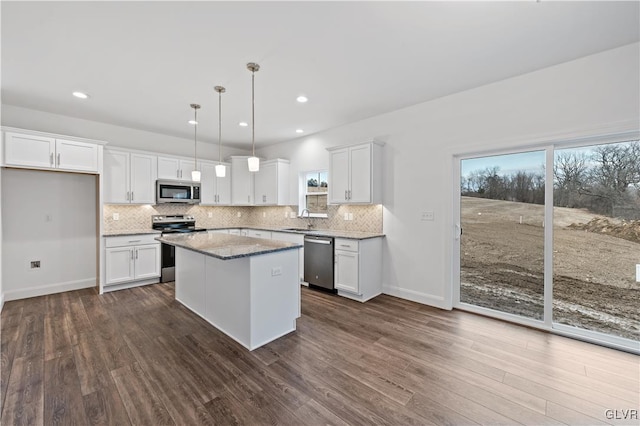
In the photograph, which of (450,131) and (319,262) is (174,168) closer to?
(319,262)

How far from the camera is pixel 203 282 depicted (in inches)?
129

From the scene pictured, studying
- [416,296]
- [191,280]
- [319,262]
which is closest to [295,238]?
[319,262]

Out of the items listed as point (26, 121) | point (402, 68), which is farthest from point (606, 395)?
point (26, 121)

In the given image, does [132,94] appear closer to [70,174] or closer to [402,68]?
[70,174]

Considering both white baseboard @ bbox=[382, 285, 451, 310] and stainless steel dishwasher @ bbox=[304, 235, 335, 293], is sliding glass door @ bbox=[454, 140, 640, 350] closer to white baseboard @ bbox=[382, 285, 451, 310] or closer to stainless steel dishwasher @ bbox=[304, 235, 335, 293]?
white baseboard @ bbox=[382, 285, 451, 310]

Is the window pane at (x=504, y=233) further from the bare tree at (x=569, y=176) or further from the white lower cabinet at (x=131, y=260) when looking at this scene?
the white lower cabinet at (x=131, y=260)

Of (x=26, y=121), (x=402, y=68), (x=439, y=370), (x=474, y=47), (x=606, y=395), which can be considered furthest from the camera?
(x=26, y=121)

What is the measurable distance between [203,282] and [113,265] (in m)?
2.10

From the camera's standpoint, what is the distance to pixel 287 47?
246 centimetres

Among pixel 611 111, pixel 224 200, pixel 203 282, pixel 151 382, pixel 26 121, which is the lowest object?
pixel 151 382

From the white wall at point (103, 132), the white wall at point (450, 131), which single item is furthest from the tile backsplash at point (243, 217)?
the white wall at point (103, 132)

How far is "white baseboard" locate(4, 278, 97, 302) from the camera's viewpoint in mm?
3869

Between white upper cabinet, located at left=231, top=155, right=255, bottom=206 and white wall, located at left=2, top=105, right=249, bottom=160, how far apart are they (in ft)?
1.92

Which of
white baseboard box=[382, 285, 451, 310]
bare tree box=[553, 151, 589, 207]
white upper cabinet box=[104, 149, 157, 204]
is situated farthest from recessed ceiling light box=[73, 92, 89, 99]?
bare tree box=[553, 151, 589, 207]
